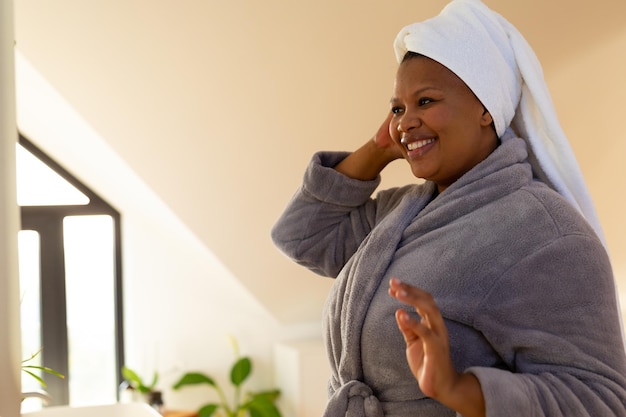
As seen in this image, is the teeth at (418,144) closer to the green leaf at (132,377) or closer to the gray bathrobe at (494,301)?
the gray bathrobe at (494,301)

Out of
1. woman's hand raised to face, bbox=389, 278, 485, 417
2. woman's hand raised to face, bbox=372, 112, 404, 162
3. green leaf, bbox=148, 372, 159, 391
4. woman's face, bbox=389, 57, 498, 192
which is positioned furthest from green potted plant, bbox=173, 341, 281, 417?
woman's hand raised to face, bbox=389, 278, 485, 417

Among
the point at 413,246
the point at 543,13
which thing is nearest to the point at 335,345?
the point at 413,246

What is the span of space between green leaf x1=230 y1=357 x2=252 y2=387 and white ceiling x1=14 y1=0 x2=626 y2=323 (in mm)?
1351

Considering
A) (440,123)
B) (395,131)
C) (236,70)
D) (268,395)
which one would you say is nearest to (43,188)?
(268,395)

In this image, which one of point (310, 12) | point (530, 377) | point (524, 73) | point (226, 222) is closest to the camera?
point (530, 377)

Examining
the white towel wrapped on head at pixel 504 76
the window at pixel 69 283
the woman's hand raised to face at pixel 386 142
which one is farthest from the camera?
the window at pixel 69 283

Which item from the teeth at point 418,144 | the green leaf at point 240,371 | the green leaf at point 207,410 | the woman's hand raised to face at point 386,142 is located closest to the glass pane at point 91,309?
the green leaf at point 207,410

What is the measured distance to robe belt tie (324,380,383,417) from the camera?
1.34 meters

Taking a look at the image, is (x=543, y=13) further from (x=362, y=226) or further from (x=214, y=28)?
(x=362, y=226)

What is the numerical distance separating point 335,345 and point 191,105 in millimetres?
1810

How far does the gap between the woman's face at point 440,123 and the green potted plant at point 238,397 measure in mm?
3406

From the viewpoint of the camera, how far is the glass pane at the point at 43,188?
4.61 meters

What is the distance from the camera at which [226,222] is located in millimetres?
3779

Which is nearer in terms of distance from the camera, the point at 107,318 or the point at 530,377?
the point at 530,377
